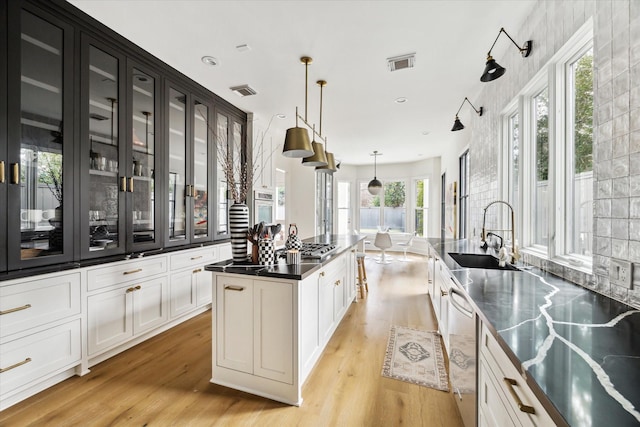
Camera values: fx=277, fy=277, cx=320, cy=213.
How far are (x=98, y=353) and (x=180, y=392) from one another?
0.88 meters

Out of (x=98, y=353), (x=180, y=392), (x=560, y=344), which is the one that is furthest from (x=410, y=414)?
(x=98, y=353)

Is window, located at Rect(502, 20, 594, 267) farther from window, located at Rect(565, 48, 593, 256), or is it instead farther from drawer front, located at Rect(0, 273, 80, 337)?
drawer front, located at Rect(0, 273, 80, 337)

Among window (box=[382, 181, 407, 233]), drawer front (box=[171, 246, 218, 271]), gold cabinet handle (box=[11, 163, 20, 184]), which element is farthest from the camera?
window (box=[382, 181, 407, 233])

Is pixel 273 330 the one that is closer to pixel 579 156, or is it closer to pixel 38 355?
pixel 38 355

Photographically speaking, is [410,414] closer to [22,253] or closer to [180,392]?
[180,392]

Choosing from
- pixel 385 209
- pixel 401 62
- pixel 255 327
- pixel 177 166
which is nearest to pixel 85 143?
pixel 177 166

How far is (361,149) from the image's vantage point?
680cm

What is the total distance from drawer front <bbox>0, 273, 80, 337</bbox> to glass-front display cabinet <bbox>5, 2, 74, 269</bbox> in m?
0.15

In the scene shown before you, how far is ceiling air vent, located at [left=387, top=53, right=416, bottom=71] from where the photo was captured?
8.96 feet

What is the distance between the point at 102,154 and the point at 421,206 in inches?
310

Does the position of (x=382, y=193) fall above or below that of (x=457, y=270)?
above

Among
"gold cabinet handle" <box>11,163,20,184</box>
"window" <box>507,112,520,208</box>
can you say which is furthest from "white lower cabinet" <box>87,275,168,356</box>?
"window" <box>507,112,520,208</box>

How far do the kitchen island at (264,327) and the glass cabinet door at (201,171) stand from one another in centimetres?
158

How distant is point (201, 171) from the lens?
3.46 metres
